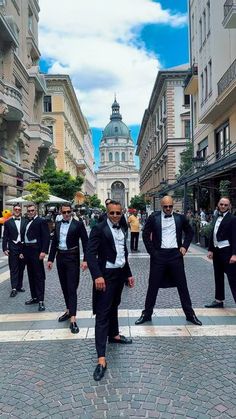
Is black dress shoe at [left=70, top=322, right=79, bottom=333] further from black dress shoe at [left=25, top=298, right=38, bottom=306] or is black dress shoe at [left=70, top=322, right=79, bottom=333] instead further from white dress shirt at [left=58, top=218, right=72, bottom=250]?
black dress shoe at [left=25, top=298, right=38, bottom=306]

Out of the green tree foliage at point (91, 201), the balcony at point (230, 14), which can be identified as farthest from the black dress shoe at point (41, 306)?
the green tree foliage at point (91, 201)

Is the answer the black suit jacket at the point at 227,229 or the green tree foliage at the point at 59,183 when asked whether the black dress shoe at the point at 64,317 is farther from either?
the green tree foliage at the point at 59,183

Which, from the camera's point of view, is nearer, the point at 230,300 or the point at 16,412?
the point at 16,412

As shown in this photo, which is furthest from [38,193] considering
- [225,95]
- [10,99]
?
[225,95]

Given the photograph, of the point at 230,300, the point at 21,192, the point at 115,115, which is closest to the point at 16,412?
the point at 230,300

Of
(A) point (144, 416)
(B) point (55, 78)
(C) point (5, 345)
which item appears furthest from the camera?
(B) point (55, 78)

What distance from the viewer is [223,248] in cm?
686

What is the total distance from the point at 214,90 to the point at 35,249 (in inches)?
640

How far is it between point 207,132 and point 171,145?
19194mm

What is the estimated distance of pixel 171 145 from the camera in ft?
143

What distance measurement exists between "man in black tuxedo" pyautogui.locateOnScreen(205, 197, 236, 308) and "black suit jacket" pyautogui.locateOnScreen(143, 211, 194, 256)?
3.16 ft

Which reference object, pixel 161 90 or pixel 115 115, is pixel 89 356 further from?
pixel 115 115

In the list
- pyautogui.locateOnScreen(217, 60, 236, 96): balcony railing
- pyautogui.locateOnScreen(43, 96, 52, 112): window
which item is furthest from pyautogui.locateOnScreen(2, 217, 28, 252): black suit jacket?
pyautogui.locateOnScreen(43, 96, 52, 112): window

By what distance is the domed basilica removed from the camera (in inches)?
6334
